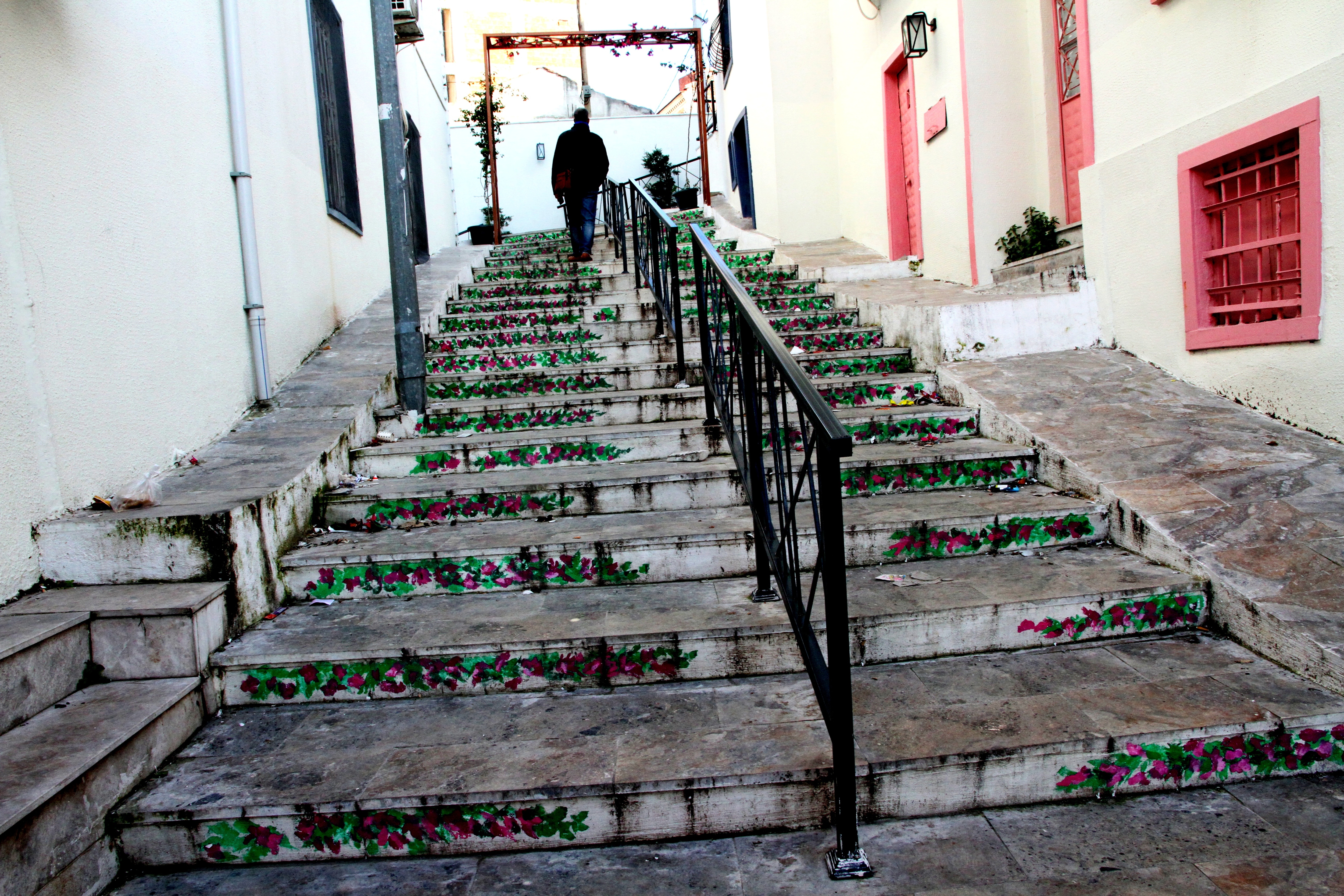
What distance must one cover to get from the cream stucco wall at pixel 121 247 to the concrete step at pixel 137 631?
23 centimetres

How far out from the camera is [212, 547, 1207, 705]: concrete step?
8.37 feet

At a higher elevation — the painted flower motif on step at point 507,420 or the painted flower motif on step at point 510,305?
the painted flower motif on step at point 510,305

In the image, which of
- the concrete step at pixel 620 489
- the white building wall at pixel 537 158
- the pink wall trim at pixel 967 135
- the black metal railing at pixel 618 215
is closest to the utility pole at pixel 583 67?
the white building wall at pixel 537 158

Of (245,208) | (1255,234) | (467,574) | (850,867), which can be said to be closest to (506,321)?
(245,208)

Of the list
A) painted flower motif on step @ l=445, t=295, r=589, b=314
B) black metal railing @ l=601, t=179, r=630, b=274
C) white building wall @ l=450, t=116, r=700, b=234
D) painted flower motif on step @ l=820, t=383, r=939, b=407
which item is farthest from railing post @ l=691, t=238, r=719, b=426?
white building wall @ l=450, t=116, r=700, b=234

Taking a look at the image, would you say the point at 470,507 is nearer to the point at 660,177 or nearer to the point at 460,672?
the point at 460,672

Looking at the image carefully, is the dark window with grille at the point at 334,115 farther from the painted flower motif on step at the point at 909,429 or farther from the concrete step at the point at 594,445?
the painted flower motif on step at the point at 909,429

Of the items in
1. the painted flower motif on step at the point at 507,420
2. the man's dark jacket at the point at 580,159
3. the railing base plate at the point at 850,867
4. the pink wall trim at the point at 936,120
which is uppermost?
the man's dark jacket at the point at 580,159

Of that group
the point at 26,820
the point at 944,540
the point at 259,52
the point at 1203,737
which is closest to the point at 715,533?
the point at 944,540

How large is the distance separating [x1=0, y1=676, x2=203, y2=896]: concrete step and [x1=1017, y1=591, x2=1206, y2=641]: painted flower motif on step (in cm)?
249

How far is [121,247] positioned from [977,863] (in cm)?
343

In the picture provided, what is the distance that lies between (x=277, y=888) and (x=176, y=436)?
2179 mm

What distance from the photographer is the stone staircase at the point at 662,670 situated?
6.73 feet

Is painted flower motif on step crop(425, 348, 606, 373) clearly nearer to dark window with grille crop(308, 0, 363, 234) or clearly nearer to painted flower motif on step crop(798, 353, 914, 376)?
painted flower motif on step crop(798, 353, 914, 376)
